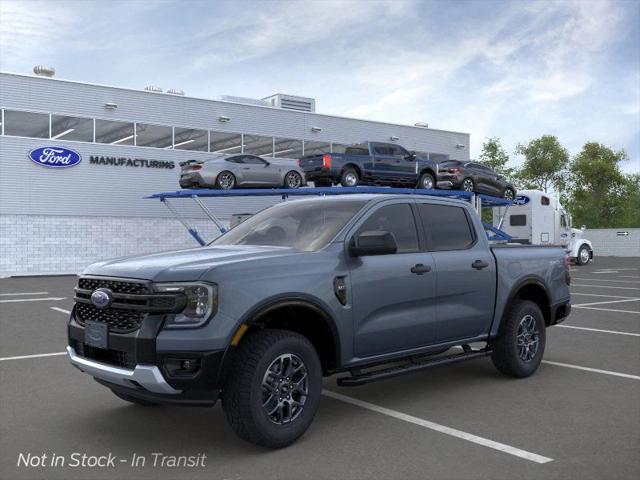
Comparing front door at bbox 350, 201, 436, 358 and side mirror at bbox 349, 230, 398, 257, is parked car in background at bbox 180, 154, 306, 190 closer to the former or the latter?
front door at bbox 350, 201, 436, 358

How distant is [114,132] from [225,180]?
26.5 ft

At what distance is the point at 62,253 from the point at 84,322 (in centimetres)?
2484

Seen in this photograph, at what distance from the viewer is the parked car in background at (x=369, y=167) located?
74.4ft

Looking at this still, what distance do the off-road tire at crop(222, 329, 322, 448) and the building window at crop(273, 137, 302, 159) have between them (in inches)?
1169

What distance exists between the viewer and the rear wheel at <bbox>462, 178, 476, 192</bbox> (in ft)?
81.8

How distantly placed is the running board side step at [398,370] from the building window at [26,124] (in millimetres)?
25224

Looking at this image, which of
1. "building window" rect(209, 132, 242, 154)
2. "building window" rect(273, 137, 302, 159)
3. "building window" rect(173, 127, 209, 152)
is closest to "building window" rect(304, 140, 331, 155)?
"building window" rect(273, 137, 302, 159)

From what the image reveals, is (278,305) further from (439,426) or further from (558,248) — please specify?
(558,248)

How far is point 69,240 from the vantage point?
28203 mm

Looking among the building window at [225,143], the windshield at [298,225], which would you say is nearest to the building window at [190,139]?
the building window at [225,143]

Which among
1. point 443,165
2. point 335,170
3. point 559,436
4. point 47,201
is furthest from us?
point 47,201

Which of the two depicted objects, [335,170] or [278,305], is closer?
[278,305]

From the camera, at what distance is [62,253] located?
28.0m

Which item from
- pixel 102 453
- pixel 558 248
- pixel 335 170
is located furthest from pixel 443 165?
pixel 102 453
